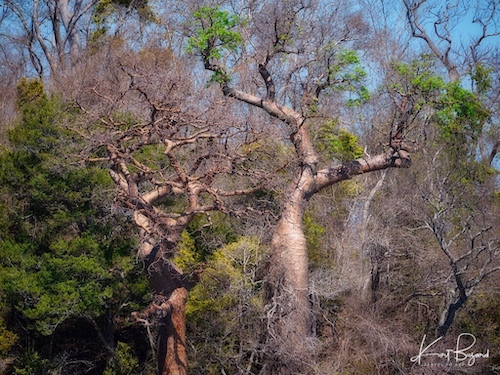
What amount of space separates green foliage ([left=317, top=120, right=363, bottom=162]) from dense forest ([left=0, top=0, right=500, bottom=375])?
0.16ft

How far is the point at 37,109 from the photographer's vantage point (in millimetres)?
14273

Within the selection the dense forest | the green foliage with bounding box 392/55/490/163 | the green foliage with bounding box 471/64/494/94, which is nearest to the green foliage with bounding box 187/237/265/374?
the dense forest

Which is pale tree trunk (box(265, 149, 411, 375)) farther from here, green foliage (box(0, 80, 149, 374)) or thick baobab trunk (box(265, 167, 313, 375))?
green foliage (box(0, 80, 149, 374))

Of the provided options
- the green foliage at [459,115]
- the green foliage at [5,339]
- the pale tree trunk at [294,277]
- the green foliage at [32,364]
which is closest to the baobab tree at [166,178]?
the pale tree trunk at [294,277]

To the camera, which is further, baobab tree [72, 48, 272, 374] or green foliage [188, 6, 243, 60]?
green foliage [188, 6, 243, 60]

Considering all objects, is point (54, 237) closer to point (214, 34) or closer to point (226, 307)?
point (226, 307)

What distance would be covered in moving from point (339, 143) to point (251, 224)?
2.60m

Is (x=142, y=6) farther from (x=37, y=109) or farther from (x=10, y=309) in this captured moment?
(x=10, y=309)

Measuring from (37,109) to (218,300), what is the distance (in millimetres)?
5340

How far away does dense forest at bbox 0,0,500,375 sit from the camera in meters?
12.6

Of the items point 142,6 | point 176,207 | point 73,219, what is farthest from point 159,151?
point 142,6

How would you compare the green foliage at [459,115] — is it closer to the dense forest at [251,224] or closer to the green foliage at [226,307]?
the dense forest at [251,224]

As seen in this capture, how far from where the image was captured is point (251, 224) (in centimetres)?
1509

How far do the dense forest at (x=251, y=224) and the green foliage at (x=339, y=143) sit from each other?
47 mm
